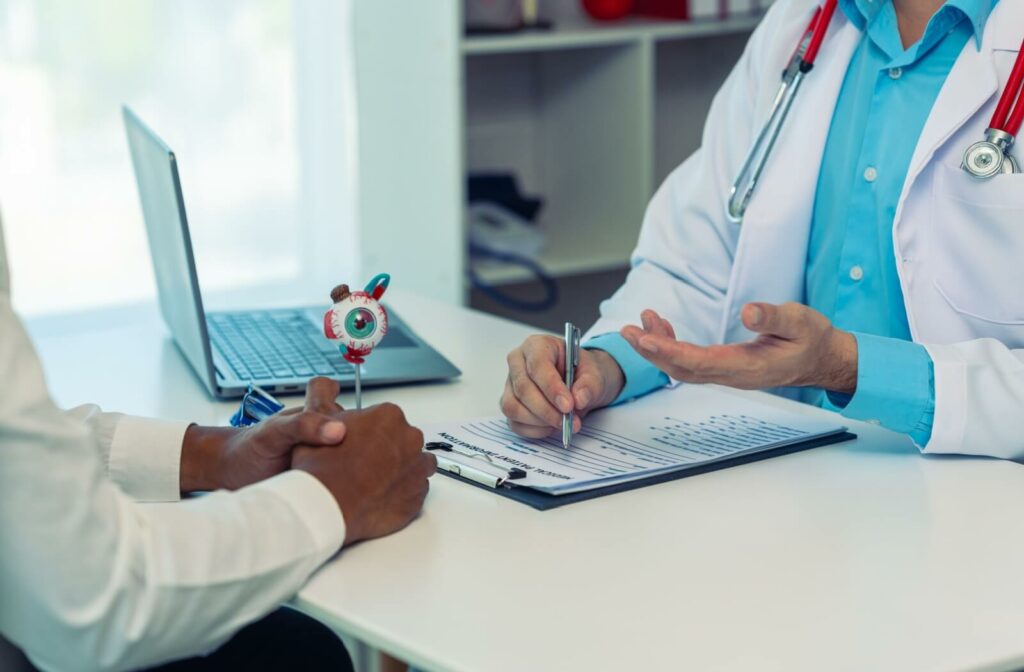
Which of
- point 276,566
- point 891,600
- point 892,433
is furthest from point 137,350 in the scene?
point 891,600

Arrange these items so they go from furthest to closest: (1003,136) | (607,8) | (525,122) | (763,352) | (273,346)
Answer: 1. (525,122)
2. (607,8)
3. (273,346)
4. (1003,136)
5. (763,352)

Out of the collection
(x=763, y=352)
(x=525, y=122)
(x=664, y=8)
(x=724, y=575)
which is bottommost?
(x=724, y=575)

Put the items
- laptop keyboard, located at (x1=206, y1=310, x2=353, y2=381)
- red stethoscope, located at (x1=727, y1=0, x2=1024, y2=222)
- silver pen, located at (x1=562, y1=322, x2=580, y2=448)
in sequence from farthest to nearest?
red stethoscope, located at (x1=727, y1=0, x2=1024, y2=222) < laptop keyboard, located at (x1=206, y1=310, x2=353, y2=381) < silver pen, located at (x1=562, y1=322, x2=580, y2=448)

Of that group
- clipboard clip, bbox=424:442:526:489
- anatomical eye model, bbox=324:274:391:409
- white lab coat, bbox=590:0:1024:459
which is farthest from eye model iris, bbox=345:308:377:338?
white lab coat, bbox=590:0:1024:459

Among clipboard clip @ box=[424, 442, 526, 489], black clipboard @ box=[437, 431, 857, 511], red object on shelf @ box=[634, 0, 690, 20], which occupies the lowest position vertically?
black clipboard @ box=[437, 431, 857, 511]

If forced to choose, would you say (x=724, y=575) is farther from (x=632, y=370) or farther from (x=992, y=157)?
(x=992, y=157)

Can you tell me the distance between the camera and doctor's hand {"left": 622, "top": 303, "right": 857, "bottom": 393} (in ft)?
3.64

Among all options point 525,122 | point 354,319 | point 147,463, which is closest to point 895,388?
point 354,319

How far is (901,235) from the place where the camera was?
142cm

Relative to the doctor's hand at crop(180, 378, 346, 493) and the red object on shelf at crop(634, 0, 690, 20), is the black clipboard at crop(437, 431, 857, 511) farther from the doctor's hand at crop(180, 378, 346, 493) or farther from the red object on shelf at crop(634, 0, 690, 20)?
the red object on shelf at crop(634, 0, 690, 20)

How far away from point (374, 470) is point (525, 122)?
7.43 feet

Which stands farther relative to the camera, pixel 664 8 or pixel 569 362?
pixel 664 8

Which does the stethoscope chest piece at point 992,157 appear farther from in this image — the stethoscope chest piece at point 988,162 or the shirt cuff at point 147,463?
the shirt cuff at point 147,463

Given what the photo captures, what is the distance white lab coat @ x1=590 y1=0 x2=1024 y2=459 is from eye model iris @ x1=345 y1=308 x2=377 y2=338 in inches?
15.8
